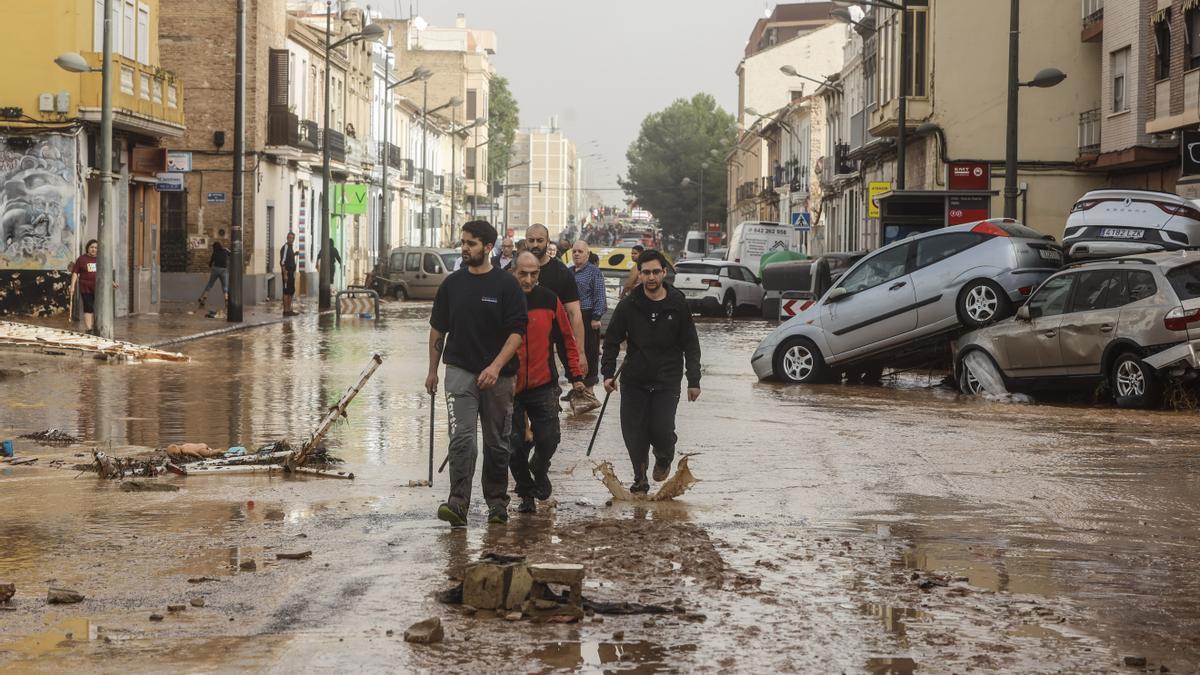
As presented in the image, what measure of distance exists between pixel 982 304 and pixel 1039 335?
137cm

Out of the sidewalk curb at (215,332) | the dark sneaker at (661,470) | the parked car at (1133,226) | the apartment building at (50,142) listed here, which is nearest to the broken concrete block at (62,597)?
the dark sneaker at (661,470)

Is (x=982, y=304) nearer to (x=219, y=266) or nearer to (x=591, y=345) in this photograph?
(x=591, y=345)

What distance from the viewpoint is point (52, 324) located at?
30859 millimetres

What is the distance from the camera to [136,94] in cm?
3497

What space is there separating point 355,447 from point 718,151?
119681 mm

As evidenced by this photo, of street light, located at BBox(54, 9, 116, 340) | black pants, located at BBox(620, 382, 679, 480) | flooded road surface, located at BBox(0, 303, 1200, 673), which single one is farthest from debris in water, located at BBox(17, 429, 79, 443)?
street light, located at BBox(54, 9, 116, 340)

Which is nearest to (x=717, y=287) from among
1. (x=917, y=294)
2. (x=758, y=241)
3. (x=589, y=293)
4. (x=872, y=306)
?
(x=758, y=241)

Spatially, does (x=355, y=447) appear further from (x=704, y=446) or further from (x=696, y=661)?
(x=696, y=661)

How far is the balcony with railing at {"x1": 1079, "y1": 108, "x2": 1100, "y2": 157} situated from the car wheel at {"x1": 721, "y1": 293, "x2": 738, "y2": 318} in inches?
384

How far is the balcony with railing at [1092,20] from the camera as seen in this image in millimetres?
38406

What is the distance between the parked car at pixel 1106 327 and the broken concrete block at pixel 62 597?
40.9 ft

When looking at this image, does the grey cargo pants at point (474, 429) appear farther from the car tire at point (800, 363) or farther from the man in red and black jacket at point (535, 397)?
the car tire at point (800, 363)

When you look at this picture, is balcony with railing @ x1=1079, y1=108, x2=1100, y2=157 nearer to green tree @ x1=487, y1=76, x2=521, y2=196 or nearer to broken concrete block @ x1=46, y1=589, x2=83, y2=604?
broken concrete block @ x1=46, y1=589, x2=83, y2=604

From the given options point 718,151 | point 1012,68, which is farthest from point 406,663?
point 718,151
